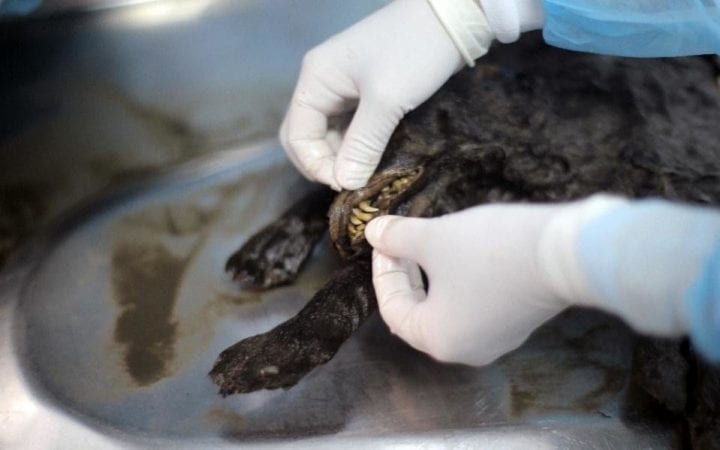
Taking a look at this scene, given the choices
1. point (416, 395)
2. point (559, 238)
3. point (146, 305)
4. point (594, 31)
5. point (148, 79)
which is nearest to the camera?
point (559, 238)

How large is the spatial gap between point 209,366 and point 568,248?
28.4 inches

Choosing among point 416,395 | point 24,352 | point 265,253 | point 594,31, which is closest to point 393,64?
point 594,31

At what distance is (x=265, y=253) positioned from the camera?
1.28 m

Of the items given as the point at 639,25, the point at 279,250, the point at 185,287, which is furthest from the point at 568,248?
the point at 185,287

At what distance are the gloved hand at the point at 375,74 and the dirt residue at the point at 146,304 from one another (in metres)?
0.38

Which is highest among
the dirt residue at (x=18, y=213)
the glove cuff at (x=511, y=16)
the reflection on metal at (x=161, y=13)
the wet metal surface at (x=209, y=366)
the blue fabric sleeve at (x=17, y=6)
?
the blue fabric sleeve at (x=17, y=6)

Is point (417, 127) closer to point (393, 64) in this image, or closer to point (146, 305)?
point (393, 64)

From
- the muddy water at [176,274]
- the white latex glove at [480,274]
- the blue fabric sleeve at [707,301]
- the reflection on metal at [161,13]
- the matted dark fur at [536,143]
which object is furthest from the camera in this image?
the reflection on metal at [161,13]

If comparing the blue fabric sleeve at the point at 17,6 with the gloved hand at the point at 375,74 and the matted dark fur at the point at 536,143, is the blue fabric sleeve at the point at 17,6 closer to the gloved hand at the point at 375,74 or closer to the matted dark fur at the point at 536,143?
the gloved hand at the point at 375,74

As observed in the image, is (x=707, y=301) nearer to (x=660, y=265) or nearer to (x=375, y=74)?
(x=660, y=265)

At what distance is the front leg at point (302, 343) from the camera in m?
1.01

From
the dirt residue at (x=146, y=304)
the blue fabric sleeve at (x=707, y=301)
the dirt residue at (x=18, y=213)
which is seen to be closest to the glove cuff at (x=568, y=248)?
the blue fabric sleeve at (x=707, y=301)

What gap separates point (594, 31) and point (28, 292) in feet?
3.64

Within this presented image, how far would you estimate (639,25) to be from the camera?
3.18ft
